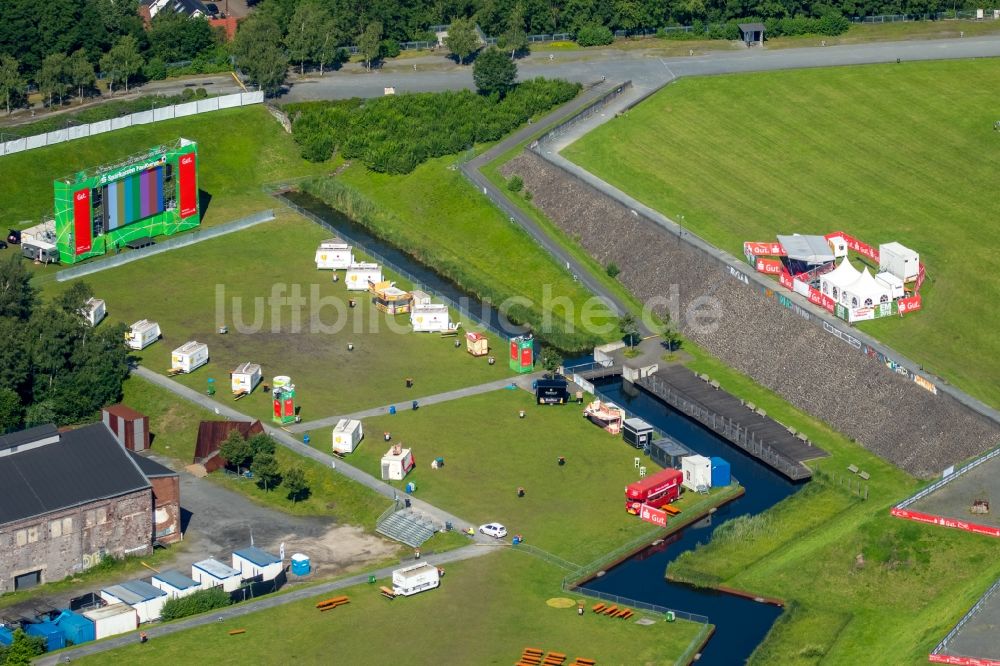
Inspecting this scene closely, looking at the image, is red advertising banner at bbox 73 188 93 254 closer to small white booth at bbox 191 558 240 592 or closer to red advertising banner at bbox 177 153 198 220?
red advertising banner at bbox 177 153 198 220

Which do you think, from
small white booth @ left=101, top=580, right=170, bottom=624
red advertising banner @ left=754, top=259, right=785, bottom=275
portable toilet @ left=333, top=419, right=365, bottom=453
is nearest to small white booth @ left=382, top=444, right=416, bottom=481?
portable toilet @ left=333, top=419, right=365, bottom=453

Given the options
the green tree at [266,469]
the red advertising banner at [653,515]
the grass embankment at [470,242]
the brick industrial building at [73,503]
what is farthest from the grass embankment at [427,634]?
the grass embankment at [470,242]

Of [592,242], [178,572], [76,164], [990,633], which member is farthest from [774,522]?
[76,164]

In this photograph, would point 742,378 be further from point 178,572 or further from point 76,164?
point 76,164

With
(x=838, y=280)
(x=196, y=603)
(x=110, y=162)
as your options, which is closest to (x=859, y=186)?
(x=838, y=280)

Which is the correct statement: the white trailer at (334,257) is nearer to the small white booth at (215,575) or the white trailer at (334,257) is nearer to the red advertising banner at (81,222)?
the red advertising banner at (81,222)

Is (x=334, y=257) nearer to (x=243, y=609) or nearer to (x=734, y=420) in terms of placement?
(x=734, y=420)
